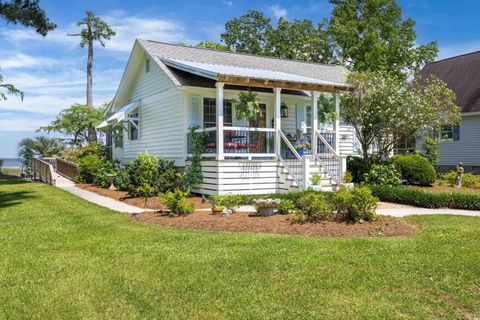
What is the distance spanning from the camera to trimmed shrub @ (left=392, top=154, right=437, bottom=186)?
15891 mm

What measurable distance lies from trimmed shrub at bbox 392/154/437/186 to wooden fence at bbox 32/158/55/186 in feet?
49.8

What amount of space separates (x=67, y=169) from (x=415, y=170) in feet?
56.5

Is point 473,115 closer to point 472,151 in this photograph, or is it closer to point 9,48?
point 472,151

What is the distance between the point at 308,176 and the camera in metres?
13.0

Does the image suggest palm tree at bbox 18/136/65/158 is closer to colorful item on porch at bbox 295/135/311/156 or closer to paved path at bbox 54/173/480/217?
paved path at bbox 54/173/480/217

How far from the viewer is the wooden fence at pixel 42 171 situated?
20078 mm

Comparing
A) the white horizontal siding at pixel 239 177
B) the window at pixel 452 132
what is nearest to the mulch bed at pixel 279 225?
the white horizontal siding at pixel 239 177

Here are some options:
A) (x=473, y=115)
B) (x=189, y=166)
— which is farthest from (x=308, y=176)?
(x=473, y=115)

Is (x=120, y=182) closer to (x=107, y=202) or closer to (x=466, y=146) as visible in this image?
(x=107, y=202)

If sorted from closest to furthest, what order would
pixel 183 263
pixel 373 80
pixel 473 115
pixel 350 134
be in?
pixel 183 263 → pixel 373 80 → pixel 350 134 → pixel 473 115

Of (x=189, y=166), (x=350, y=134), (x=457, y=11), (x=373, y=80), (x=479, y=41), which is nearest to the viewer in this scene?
(x=189, y=166)

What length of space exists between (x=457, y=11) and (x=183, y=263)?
30313 mm

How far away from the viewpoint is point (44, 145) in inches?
1223

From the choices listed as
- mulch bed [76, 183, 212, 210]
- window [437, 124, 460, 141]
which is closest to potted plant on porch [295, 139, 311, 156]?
mulch bed [76, 183, 212, 210]
